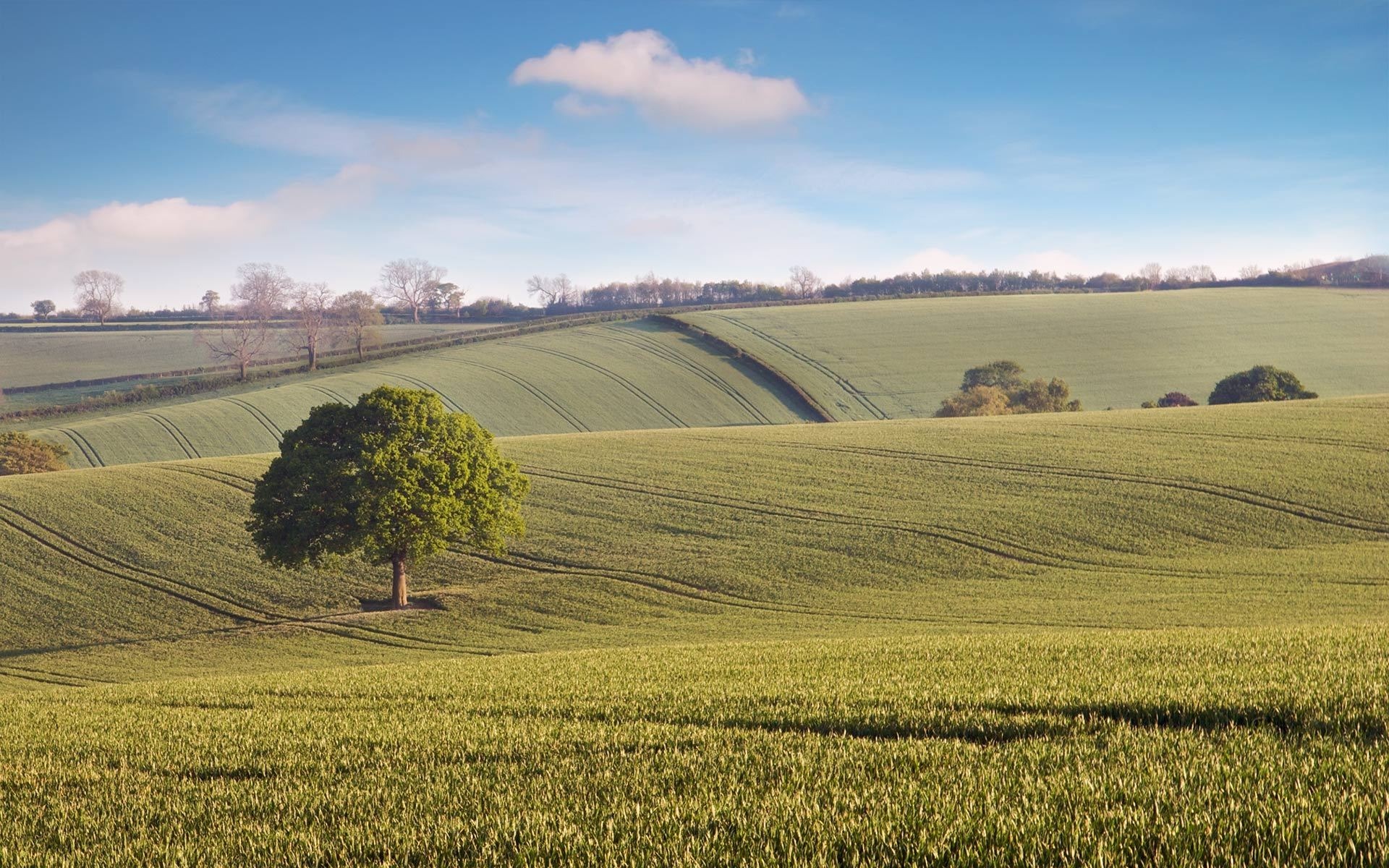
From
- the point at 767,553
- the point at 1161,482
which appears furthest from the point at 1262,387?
the point at 767,553

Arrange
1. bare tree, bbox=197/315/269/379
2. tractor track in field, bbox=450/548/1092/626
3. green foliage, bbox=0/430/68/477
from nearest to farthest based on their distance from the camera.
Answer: tractor track in field, bbox=450/548/1092/626, green foliage, bbox=0/430/68/477, bare tree, bbox=197/315/269/379

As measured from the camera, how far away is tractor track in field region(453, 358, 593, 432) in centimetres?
9644

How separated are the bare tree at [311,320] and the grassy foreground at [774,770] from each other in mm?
107604

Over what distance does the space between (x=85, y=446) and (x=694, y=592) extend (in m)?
67.0

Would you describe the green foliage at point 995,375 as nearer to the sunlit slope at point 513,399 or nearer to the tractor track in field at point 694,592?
the sunlit slope at point 513,399

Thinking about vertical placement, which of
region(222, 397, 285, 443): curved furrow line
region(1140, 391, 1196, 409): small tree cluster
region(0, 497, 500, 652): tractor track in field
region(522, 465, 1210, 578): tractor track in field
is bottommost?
region(0, 497, 500, 652): tractor track in field

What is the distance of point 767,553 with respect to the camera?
45.5 m

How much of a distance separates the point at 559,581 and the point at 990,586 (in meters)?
18.3

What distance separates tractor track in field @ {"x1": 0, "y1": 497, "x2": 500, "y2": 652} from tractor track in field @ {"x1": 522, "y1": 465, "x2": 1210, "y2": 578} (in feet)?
62.8

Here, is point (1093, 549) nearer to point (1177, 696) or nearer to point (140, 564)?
point (1177, 696)

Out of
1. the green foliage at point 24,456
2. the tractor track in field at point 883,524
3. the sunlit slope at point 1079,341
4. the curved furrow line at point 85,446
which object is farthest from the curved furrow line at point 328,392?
the sunlit slope at point 1079,341

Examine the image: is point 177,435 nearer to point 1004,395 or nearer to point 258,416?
point 258,416

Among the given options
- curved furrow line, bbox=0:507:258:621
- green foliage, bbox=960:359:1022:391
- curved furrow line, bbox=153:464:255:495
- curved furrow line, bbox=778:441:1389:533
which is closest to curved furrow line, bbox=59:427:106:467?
curved furrow line, bbox=153:464:255:495

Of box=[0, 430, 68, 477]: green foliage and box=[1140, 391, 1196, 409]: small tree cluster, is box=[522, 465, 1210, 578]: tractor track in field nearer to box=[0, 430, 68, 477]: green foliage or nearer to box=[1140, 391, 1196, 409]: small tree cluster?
box=[0, 430, 68, 477]: green foliage
